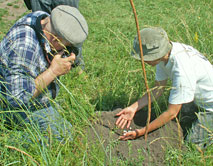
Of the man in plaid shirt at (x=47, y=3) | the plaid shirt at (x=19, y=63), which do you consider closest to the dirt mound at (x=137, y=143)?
the plaid shirt at (x=19, y=63)

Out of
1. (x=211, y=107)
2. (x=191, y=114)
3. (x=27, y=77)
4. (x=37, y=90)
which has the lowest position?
(x=191, y=114)

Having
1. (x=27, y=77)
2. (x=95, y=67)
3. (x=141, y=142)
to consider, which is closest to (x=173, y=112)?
(x=141, y=142)

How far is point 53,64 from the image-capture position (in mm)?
2180

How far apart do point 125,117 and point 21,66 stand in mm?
1253

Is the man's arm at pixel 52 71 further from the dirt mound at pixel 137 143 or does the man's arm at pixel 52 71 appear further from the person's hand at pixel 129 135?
the person's hand at pixel 129 135

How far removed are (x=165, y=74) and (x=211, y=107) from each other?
1.83 ft

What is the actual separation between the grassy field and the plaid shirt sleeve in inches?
11.9

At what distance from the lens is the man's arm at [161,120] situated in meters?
2.25

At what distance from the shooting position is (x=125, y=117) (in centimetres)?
276

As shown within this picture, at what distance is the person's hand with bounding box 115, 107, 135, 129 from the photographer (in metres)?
2.72

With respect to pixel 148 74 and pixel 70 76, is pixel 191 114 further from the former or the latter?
pixel 70 76

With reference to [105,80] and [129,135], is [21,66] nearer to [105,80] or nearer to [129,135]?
[129,135]

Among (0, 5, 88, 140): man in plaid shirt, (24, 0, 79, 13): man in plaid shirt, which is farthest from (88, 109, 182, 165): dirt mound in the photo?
(24, 0, 79, 13): man in plaid shirt

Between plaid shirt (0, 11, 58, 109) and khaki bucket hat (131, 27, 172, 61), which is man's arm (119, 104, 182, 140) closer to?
khaki bucket hat (131, 27, 172, 61)
